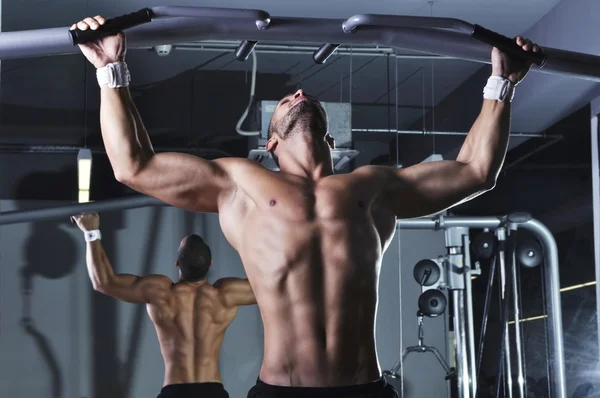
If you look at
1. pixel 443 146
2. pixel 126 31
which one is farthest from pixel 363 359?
pixel 443 146

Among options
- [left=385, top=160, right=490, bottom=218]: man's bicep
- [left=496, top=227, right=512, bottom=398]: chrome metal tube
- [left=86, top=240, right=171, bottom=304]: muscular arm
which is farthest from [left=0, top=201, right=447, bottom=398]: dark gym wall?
[left=385, top=160, right=490, bottom=218]: man's bicep

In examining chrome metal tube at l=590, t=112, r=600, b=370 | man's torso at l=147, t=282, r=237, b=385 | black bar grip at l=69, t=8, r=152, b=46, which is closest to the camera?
black bar grip at l=69, t=8, r=152, b=46

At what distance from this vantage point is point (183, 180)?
6.89 ft

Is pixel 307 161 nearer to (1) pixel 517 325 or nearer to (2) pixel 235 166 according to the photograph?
(2) pixel 235 166

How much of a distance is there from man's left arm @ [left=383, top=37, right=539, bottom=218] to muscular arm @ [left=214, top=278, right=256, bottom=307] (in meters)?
2.36

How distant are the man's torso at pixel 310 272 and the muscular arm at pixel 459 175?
0.51 feet

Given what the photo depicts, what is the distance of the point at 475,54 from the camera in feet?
6.86

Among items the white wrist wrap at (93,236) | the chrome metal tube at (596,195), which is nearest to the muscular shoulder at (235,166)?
the white wrist wrap at (93,236)

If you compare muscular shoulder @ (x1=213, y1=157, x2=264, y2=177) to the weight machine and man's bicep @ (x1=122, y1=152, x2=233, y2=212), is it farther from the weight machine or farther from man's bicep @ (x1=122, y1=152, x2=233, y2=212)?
the weight machine

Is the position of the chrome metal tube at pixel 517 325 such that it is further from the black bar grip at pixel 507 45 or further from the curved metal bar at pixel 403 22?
the curved metal bar at pixel 403 22

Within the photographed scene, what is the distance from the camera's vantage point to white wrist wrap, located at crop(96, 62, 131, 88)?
195 centimetres

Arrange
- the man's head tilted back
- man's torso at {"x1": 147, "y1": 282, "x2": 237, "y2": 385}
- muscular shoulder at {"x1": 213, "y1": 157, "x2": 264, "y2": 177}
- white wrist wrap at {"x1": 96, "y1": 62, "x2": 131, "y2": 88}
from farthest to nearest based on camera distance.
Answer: man's torso at {"x1": 147, "y1": 282, "x2": 237, "y2": 385} → the man's head tilted back → muscular shoulder at {"x1": 213, "y1": 157, "x2": 264, "y2": 177} → white wrist wrap at {"x1": 96, "y1": 62, "x2": 131, "y2": 88}

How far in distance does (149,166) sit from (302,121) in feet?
1.64

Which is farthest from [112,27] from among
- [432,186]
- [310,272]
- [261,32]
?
[432,186]
